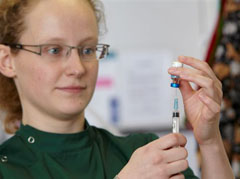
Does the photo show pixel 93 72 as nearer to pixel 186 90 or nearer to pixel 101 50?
pixel 101 50

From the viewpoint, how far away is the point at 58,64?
1114 mm

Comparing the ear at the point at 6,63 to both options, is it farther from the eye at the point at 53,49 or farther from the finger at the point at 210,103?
the finger at the point at 210,103

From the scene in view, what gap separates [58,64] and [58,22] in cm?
12

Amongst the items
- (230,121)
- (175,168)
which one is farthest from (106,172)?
(230,121)

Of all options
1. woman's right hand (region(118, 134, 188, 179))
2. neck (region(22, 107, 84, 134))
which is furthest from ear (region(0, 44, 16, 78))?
woman's right hand (region(118, 134, 188, 179))

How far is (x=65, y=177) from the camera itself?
3.59 feet

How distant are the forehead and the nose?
0.05 m

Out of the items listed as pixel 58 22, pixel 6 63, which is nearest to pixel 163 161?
pixel 58 22

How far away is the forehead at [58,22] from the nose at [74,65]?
0.05 m

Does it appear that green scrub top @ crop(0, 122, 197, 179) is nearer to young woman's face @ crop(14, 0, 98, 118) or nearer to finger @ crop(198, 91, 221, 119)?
young woman's face @ crop(14, 0, 98, 118)

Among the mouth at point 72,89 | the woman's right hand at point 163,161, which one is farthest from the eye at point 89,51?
the woman's right hand at point 163,161

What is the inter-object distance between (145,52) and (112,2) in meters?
0.57

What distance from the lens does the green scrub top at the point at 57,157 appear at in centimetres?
110

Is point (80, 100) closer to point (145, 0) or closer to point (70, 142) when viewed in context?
point (70, 142)
